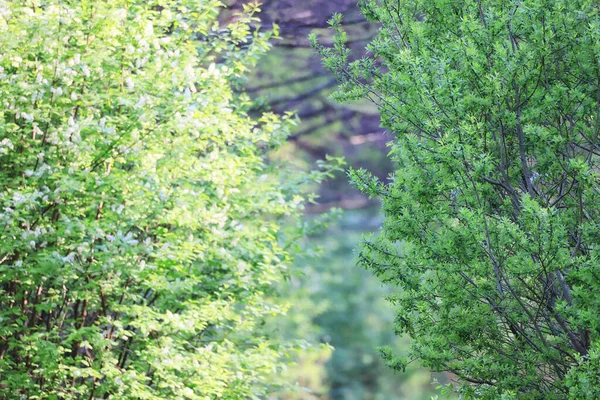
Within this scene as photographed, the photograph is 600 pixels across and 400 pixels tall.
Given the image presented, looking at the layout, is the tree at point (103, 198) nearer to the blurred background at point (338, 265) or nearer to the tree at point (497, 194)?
the tree at point (497, 194)

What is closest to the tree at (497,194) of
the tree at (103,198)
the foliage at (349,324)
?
the tree at (103,198)

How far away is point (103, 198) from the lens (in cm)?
658

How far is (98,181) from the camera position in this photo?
646 cm

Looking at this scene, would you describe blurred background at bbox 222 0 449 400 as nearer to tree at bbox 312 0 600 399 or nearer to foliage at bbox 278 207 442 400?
foliage at bbox 278 207 442 400

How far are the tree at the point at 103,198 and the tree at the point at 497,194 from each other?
2.22m

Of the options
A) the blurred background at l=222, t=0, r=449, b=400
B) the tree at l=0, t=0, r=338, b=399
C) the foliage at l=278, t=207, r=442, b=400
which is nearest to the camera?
the tree at l=0, t=0, r=338, b=399

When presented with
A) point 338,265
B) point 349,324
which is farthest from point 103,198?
point 349,324

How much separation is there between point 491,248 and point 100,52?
3.54 metres

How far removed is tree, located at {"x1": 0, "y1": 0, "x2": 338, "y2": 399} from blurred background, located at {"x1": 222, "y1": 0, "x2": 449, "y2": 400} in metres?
8.51

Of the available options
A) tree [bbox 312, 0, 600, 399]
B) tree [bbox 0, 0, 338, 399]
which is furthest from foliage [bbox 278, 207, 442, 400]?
tree [bbox 312, 0, 600, 399]

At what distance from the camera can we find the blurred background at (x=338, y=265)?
53.7 ft

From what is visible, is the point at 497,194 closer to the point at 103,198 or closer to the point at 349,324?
the point at 103,198

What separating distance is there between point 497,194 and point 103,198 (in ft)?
10.4

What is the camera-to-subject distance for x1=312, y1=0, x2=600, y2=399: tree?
176 inches
